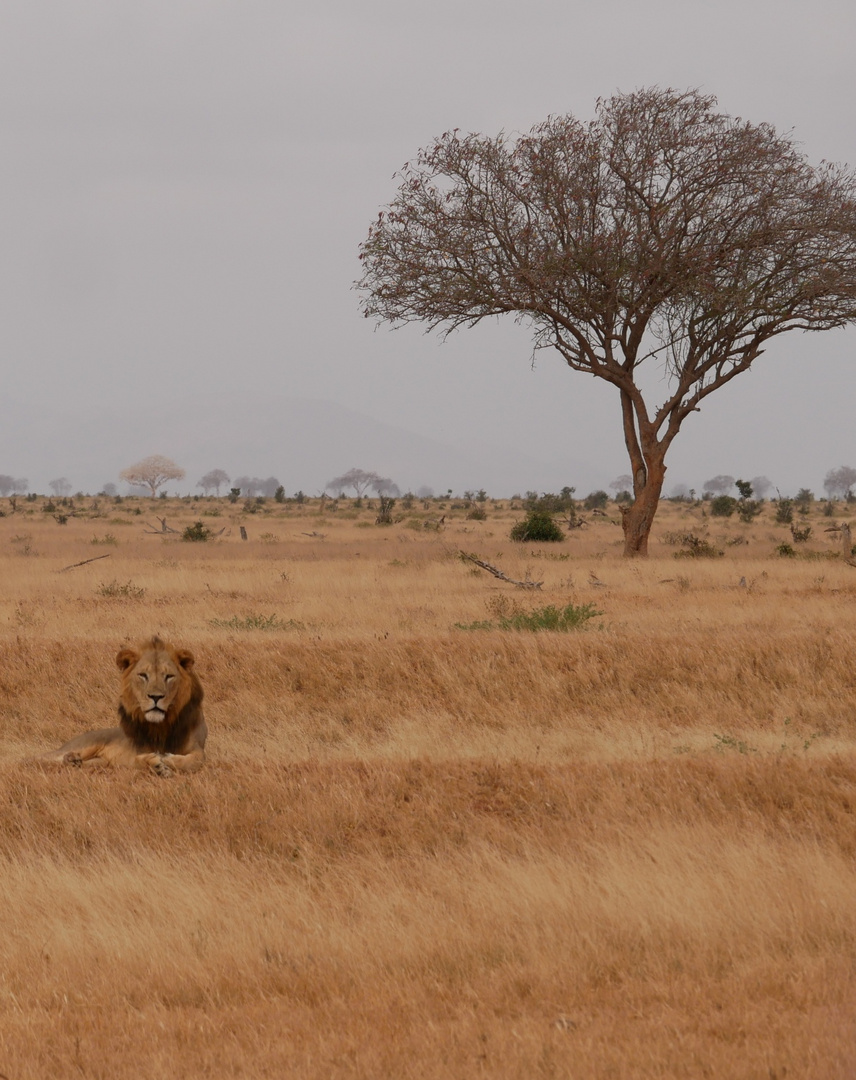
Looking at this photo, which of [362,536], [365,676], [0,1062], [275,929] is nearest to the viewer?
[0,1062]

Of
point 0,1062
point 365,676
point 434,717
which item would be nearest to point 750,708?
point 434,717

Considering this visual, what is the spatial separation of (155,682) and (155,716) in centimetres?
26

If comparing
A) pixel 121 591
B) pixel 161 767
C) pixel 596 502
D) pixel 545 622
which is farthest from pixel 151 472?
pixel 161 767

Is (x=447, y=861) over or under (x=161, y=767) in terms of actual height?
under

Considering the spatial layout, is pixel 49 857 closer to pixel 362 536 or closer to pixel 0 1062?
pixel 0 1062

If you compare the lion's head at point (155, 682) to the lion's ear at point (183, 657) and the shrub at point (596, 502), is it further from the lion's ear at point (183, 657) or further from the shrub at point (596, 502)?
the shrub at point (596, 502)

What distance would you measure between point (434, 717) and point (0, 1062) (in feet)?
24.7

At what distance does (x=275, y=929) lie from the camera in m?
5.73

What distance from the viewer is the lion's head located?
8148 mm

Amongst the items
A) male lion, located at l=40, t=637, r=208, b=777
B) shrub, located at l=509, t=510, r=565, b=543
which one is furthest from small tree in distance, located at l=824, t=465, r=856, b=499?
male lion, located at l=40, t=637, r=208, b=777

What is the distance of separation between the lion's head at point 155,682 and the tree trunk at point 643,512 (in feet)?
76.0

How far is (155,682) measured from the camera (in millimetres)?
8117

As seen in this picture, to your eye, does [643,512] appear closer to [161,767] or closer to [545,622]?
[545,622]

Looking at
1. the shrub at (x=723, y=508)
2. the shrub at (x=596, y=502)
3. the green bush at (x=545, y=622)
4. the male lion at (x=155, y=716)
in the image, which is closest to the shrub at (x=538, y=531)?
the green bush at (x=545, y=622)
